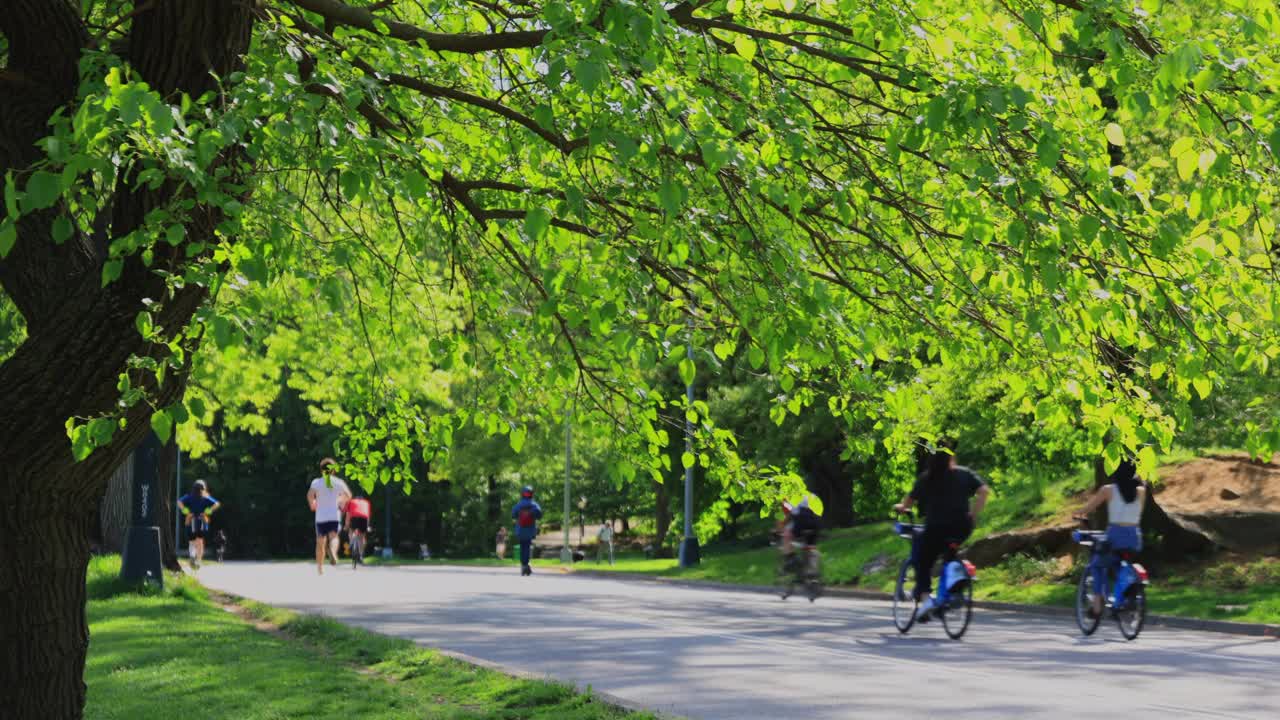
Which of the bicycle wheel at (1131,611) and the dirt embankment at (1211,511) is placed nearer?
the bicycle wheel at (1131,611)

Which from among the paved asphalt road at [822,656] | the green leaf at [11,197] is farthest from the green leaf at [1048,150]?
the paved asphalt road at [822,656]

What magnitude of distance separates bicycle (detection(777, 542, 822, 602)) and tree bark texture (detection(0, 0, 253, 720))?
16.2 metres

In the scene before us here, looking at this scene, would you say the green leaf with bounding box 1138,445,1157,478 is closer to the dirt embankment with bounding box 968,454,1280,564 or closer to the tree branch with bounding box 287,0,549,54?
the tree branch with bounding box 287,0,549,54

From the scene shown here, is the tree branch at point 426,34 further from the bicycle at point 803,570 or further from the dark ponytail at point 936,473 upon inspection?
the bicycle at point 803,570

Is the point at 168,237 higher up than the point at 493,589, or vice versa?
the point at 168,237

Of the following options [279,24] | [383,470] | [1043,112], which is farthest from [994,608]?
[279,24]

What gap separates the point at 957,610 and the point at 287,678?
681 centimetres

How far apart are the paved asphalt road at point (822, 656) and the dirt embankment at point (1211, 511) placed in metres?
1.68

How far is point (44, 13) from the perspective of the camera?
21.7 feet

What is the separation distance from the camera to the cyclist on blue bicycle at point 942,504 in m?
14.5

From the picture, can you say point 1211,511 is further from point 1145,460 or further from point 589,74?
point 589,74

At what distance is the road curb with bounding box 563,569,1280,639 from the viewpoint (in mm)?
17078

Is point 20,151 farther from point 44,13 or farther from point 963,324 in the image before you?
point 963,324

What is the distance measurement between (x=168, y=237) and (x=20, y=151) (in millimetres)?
2182
